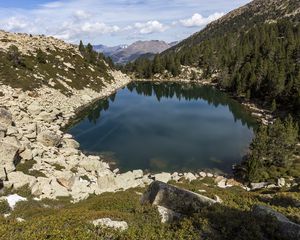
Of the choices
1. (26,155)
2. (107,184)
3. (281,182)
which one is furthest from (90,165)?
(281,182)

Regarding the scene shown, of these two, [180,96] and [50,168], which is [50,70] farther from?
[50,168]

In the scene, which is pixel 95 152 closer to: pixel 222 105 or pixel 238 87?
pixel 222 105

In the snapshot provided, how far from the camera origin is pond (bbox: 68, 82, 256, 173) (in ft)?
182

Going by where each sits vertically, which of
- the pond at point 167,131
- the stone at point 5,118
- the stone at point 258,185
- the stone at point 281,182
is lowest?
the pond at point 167,131

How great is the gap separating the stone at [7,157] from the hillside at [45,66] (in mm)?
49943

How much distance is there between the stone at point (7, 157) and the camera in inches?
1314

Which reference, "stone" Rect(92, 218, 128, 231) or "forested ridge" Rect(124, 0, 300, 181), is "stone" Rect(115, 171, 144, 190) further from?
"stone" Rect(92, 218, 128, 231)

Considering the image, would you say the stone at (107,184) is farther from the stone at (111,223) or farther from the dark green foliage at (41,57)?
the dark green foliage at (41,57)

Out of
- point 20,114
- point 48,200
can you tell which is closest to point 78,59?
point 20,114

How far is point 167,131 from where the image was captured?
75312 millimetres

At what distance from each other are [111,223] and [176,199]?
4.61m

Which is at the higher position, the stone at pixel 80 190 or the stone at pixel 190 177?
the stone at pixel 80 190

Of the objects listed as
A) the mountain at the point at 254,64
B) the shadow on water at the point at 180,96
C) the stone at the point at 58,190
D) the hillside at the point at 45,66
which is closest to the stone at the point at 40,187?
the stone at the point at 58,190

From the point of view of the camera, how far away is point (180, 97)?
126875mm
